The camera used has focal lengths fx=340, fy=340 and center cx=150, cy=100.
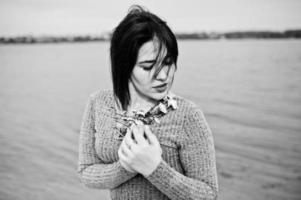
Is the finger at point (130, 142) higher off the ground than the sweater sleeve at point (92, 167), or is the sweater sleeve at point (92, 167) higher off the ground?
the finger at point (130, 142)

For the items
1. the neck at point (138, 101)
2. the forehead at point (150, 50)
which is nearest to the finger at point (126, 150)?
the neck at point (138, 101)

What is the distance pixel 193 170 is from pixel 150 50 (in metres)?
0.57

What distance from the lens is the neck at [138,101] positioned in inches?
65.3

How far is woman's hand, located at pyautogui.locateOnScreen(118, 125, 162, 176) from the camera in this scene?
1377 mm

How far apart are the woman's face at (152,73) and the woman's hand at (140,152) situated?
0.24 metres

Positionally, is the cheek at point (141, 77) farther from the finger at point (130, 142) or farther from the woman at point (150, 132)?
the finger at point (130, 142)

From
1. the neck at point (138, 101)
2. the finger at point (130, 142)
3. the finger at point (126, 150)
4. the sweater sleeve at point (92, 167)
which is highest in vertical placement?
the neck at point (138, 101)

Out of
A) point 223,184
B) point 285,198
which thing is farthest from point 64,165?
point 285,198

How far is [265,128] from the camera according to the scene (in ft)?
32.6

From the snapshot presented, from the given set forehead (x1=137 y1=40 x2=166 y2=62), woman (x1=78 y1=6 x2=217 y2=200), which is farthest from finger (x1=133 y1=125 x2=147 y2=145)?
forehead (x1=137 y1=40 x2=166 y2=62)

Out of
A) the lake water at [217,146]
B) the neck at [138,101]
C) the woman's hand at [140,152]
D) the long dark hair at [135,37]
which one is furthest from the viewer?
the lake water at [217,146]

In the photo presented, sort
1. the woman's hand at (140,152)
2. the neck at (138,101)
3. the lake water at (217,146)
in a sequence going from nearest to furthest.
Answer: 1. the woman's hand at (140,152)
2. the neck at (138,101)
3. the lake water at (217,146)

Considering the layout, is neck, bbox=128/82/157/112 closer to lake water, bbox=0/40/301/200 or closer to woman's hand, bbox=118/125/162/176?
woman's hand, bbox=118/125/162/176

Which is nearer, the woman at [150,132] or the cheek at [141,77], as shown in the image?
the woman at [150,132]
